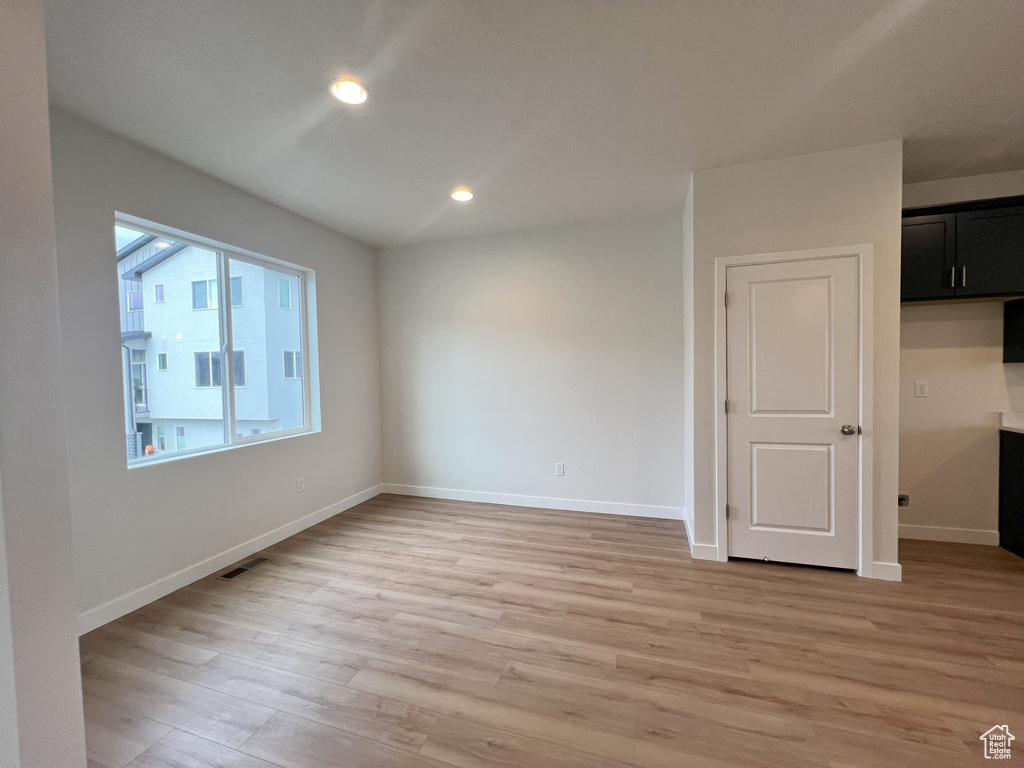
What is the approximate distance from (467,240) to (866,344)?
3.46m

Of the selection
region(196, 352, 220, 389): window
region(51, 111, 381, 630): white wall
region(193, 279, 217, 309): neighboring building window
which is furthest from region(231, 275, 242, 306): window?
region(196, 352, 220, 389): window

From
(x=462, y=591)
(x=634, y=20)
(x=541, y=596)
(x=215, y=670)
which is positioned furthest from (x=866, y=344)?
(x=215, y=670)

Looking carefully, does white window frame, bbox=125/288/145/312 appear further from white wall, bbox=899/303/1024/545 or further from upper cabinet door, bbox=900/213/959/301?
white wall, bbox=899/303/1024/545

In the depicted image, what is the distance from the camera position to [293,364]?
3.59 m

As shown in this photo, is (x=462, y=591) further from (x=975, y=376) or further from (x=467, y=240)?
(x=975, y=376)

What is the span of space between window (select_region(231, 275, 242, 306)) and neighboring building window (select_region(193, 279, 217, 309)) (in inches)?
5.2

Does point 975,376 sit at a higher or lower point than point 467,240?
lower

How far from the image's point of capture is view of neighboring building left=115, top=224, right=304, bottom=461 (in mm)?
2434

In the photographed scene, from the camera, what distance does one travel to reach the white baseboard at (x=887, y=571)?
248 centimetres

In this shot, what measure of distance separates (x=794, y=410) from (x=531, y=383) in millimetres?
2200

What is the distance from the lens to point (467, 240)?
13.5ft

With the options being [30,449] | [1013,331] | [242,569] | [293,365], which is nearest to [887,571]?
[1013,331]

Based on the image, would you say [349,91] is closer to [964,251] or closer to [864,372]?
[864,372]

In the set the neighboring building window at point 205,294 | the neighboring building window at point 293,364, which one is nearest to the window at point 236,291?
the neighboring building window at point 205,294
